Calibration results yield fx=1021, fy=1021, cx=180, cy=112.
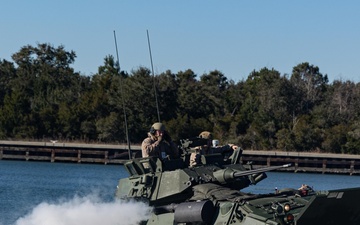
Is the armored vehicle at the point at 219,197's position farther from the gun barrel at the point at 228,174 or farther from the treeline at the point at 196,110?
the treeline at the point at 196,110

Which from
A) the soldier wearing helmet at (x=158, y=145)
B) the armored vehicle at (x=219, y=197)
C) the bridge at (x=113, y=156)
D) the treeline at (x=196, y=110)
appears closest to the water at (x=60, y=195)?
the armored vehicle at (x=219, y=197)

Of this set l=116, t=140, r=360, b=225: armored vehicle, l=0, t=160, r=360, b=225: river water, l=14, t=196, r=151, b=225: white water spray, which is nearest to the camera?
l=116, t=140, r=360, b=225: armored vehicle

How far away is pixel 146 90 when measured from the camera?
7225cm

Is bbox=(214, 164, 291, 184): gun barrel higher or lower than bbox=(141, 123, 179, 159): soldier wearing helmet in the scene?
lower

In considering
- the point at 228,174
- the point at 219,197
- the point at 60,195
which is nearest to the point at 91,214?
the point at 228,174

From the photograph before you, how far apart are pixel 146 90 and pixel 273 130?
9.38m

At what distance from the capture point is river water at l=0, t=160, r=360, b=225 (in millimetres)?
25266

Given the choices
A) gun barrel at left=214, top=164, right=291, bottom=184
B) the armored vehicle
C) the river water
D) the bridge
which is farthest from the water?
gun barrel at left=214, top=164, right=291, bottom=184

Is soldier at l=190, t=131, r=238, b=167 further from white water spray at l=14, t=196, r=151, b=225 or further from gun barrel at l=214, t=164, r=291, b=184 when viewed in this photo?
white water spray at l=14, t=196, r=151, b=225

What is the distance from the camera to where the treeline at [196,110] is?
69.6m

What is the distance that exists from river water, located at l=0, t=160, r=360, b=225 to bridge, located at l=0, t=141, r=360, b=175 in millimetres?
1666

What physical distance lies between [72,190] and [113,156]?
63.6 ft

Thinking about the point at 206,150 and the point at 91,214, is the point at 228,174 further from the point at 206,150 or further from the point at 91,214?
the point at 91,214

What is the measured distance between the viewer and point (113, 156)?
2532 inches
